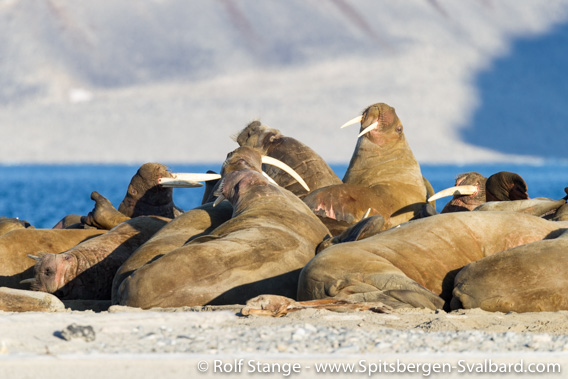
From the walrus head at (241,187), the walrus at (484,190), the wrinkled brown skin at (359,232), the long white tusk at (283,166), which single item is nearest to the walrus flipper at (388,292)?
the wrinkled brown skin at (359,232)

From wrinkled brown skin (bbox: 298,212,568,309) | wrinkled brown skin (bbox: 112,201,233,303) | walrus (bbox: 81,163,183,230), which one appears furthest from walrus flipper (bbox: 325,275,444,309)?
walrus (bbox: 81,163,183,230)

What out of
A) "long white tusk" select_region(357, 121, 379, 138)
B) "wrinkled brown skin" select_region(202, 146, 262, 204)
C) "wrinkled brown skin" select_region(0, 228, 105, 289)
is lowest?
"wrinkled brown skin" select_region(0, 228, 105, 289)

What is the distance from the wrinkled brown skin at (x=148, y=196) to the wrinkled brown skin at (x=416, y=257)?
12.9 ft

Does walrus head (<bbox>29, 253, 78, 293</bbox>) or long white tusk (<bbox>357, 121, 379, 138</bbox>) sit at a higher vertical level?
long white tusk (<bbox>357, 121, 379, 138</bbox>)

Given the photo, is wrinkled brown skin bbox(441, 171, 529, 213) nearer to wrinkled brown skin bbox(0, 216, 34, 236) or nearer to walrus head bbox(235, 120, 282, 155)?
walrus head bbox(235, 120, 282, 155)

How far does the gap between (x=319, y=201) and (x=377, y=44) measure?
157664mm

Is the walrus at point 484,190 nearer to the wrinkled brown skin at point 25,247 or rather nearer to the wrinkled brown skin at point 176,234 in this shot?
the wrinkled brown skin at point 176,234

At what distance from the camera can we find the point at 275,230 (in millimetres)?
6867

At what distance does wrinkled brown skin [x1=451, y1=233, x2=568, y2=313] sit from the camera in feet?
18.1

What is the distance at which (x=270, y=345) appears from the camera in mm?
3990

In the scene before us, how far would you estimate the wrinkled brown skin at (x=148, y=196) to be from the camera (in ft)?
32.9

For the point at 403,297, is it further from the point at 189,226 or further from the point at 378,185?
the point at 378,185

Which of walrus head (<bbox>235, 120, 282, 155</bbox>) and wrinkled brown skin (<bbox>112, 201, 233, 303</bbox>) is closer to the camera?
wrinkled brown skin (<bbox>112, 201, 233, 303</bbox>)

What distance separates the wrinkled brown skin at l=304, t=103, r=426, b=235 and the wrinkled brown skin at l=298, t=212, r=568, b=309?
2212mm
